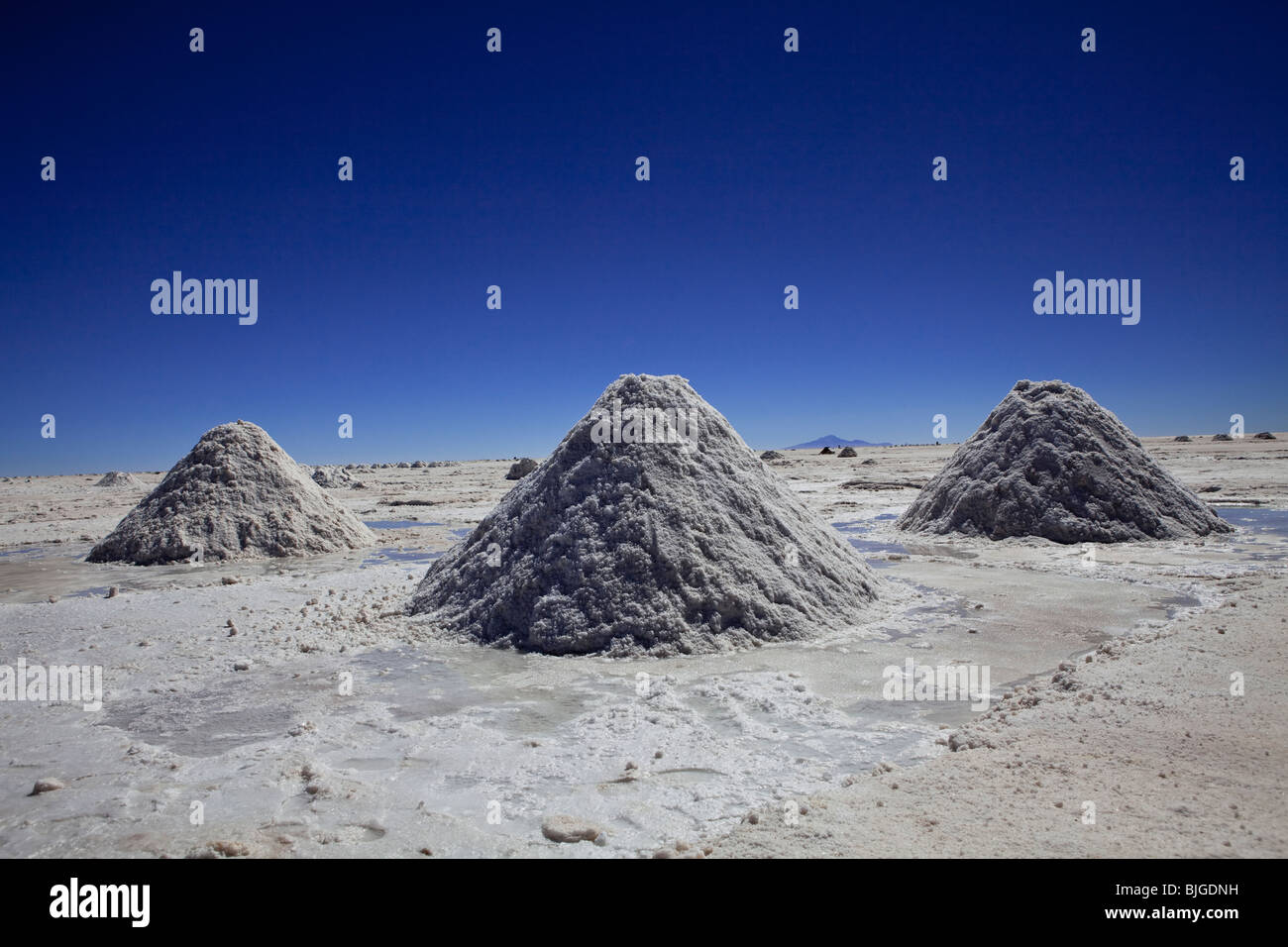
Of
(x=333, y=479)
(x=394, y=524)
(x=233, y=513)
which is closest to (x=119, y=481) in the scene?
(x=333, y=479)

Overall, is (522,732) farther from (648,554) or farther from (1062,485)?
(1062,485)

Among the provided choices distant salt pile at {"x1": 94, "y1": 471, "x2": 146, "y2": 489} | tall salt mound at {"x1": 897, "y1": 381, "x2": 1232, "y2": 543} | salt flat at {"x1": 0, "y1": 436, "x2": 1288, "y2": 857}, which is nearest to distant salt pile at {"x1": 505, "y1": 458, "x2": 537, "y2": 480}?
tall salt mound at {"x1": 897, "y1": 381, "x2": 1232, "y2": 543}

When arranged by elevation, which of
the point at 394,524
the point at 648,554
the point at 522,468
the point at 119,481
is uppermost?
the point at 522,468

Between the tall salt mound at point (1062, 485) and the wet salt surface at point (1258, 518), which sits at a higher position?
the tall salt mound at point (1062, 485)

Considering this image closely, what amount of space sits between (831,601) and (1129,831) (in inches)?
170

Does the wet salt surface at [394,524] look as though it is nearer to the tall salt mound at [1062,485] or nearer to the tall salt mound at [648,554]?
the tall salt mound at [648,554]

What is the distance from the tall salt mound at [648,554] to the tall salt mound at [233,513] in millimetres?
6244

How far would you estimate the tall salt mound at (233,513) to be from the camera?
485 inches

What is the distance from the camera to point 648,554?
662 cm

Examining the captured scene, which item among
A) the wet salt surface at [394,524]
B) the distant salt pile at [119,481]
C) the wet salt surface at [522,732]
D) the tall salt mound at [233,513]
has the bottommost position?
the wet salt surface at [522,732]

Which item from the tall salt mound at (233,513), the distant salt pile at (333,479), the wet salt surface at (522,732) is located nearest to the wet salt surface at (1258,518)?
the wet salt surface at (522,732)

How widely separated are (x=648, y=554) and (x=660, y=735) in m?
2.60

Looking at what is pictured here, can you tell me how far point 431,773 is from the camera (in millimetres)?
3676

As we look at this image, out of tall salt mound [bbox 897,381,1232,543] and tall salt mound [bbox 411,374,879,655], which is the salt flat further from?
tall salt mound [bbox 897,381,1232,543]
